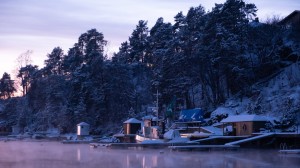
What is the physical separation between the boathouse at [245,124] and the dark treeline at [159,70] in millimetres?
10721

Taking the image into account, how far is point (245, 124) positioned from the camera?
37.6 metres

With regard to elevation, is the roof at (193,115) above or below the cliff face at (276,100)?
below

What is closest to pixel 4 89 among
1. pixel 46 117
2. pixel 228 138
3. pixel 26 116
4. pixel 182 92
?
pixel 26 116

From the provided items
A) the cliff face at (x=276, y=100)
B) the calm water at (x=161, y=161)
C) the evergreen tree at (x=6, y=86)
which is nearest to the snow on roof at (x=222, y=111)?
the cliff face at (x=276, y=100)

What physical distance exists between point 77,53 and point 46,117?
47.0 feet

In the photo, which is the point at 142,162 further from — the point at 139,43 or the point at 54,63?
the point at 54,63

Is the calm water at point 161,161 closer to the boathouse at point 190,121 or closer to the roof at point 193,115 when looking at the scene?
the boathouse at point 190,121

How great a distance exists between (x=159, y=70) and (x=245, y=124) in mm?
21508

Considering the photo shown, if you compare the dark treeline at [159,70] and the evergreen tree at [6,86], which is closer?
the dark treeline at [159,70]

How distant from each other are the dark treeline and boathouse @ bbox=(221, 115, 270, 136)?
35.2ft

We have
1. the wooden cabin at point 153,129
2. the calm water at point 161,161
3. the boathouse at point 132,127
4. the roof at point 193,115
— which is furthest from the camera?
the boathouse at point 132,127

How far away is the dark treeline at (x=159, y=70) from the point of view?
50531 mm

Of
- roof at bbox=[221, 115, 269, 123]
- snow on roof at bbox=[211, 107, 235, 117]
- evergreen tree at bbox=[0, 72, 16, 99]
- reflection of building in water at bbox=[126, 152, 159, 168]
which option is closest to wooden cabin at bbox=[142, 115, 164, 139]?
snow on roof at bbox=[211, 107, 235, 117]

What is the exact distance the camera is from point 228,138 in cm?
3738
